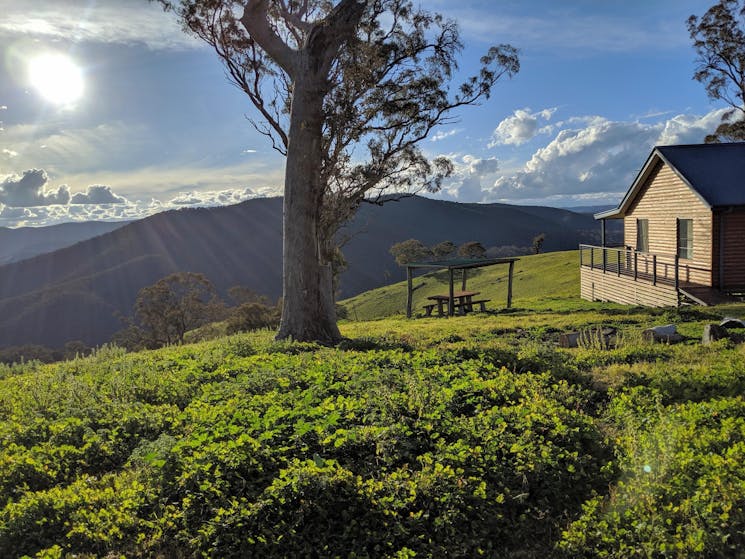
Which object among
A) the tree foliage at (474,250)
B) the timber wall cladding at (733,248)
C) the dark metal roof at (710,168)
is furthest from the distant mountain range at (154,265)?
the timber wall cladding at (733,248)

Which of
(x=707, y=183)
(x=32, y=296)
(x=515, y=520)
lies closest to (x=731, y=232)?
(x=707, y=183)

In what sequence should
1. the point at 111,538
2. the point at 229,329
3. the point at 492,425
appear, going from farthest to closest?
the point at 229,329 → the point at 492,425 → the point at 111,538

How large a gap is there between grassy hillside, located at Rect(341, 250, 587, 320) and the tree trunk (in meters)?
15.4

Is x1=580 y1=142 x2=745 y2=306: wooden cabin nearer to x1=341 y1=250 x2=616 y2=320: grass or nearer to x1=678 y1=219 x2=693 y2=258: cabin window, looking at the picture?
x1=678 y1=219 x2=693 y2=258: cabin window

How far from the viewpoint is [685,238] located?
23.3 meters

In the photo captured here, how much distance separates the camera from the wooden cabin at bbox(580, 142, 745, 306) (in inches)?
831

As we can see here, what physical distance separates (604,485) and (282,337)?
10.5 meters

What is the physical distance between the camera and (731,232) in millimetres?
21125

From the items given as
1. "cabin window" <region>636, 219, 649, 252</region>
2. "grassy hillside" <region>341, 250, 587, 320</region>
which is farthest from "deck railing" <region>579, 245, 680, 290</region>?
"grassy hillside" <region>341, 250, 587, 320</region>

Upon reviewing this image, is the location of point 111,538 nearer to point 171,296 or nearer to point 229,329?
point 229,329

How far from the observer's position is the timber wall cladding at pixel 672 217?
21703mm

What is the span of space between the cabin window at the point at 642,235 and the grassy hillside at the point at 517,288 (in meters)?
4.20

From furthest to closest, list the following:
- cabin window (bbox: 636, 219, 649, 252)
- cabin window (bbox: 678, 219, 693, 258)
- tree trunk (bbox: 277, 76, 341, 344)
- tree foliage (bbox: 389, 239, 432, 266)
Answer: tree foliage (bbox: 389, 239, 432, 266) < cabin window (bbox: 636, 219, 649, 252) < cabin window (bbox: 678, 219, 693, 258) < tree trunk (bbox: 277, 76, 341, 344)

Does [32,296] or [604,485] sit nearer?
[604,485]
